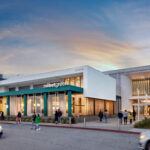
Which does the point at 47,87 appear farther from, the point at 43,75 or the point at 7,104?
the point at 7,104

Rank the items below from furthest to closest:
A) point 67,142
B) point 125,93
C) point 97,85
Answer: point 125,93 < point 97,85 < point 67,142

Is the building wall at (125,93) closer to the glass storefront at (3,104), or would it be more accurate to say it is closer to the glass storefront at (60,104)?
the glass storefront at (60,104)

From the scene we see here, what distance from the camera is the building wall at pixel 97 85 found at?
113 feet

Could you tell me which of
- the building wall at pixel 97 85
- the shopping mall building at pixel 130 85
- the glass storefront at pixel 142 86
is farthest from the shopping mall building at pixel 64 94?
the glass storefront at pixel 142 86

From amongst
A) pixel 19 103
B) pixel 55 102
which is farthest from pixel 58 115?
pixel 19 103

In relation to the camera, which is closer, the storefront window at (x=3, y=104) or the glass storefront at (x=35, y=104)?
the glass storefront at (x=35, y=104)

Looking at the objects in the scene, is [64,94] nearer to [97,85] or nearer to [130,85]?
[97,85]

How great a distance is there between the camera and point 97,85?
37.9 m

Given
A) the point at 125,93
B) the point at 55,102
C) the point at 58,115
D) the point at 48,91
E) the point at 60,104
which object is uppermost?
the point at 48,91

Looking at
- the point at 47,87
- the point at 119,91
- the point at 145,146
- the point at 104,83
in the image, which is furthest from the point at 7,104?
the point at 145,146

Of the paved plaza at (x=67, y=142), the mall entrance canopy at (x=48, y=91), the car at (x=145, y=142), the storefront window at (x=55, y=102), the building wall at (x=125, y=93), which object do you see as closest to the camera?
the car at (x=145, y=142)

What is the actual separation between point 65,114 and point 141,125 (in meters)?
15.7

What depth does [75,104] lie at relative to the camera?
3572cm

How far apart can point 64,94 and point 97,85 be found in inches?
241
